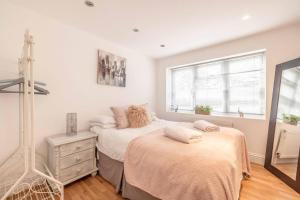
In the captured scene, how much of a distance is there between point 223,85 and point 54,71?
129 inches

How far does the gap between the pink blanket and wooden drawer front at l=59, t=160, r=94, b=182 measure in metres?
0.82

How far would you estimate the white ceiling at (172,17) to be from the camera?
5.96 feet

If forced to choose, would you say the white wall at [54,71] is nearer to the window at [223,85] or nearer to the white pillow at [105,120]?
the white pillow at [105,120]

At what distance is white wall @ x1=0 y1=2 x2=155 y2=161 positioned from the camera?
5.88 feet

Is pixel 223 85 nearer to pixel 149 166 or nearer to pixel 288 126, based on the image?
pixel 288 126

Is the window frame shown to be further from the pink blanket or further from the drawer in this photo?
the drawer

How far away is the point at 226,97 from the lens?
3232 mm

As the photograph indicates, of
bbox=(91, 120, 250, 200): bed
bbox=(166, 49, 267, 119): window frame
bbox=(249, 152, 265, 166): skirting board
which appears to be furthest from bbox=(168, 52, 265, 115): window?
bbox=(91, 120, 250, 200): bed

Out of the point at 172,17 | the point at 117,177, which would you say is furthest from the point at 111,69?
the point at 117,177

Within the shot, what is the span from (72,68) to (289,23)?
3.52 metres

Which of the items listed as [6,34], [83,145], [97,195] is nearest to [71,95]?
[83,145]

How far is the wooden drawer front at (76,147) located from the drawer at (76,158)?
0.05 metres

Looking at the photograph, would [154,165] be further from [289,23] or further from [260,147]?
[289,23]


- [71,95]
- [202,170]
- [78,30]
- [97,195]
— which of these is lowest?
[97,195]
